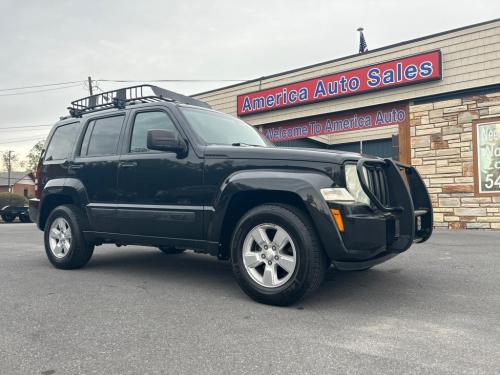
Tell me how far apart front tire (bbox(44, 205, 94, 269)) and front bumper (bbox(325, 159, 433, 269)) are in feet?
10.4

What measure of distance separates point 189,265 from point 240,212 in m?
1.91

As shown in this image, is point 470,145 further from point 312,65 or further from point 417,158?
point 312,65

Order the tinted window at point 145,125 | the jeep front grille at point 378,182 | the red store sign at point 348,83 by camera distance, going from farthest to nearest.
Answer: the red store sign at point 348,83 → the tinted window at point 145,125 → the jeep front grille at point 378,182

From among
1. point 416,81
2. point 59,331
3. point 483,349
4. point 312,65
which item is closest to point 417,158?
point 416,81

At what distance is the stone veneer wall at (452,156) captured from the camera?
10.1m

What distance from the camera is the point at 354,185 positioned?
3.44 metres

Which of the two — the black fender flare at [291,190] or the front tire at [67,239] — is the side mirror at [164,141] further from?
the front tire at [67,239]

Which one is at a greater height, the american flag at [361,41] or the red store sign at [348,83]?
the american flag at [361,41]

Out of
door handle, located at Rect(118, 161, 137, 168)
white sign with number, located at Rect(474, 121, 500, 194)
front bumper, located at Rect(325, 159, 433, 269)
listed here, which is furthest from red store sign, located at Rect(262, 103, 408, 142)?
door handle, located at Rect(118, 161, 137, 168)

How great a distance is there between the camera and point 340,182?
11.0 ft

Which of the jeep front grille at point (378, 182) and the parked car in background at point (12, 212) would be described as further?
the parked car in background at point (12, 212)

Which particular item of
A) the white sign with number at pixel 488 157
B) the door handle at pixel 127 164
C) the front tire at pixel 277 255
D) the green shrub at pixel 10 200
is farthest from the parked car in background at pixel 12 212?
the front tire at pixel 277 255

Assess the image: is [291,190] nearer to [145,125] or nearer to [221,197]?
[221,197]

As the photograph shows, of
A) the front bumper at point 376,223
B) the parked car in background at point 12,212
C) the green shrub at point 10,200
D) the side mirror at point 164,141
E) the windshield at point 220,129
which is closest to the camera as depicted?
the front bumper at point 376,223
